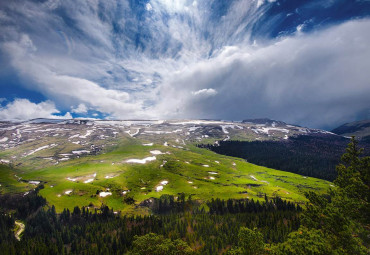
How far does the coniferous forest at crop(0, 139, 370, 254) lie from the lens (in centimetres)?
2692

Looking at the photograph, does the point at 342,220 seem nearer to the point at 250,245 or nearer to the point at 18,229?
the point at 250,245

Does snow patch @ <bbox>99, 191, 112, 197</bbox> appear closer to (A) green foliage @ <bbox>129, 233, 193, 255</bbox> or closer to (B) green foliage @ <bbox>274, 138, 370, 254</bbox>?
(A) green foliage @ <bbox>129, 233, 193, 255</bbox>

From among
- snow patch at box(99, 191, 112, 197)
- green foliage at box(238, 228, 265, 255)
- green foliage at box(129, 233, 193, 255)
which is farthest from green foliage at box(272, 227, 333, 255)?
snow patch at box(99, 191, 112, 197)

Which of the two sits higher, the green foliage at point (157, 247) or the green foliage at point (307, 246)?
the green foliage at point (307, 246)

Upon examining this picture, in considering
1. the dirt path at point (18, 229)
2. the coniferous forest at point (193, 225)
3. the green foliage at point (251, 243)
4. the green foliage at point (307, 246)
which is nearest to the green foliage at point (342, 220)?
the green foliage at point (307, 246)

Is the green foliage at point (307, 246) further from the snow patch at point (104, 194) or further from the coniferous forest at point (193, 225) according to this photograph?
the snow patch at point (104, 194)

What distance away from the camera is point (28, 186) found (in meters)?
192

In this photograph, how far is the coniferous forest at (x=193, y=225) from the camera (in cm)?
2692

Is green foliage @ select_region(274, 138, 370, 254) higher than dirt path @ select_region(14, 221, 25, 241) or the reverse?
higher

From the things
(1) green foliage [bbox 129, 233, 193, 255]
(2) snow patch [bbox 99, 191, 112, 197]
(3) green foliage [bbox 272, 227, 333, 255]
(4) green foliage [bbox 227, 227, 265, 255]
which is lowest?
(2) snow patch [bbox 99, 191, 112, 197]

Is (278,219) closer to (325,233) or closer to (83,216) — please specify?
(325,233)

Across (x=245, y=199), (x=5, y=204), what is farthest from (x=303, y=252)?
(x=5, y=204)

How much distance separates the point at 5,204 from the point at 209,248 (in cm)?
17762

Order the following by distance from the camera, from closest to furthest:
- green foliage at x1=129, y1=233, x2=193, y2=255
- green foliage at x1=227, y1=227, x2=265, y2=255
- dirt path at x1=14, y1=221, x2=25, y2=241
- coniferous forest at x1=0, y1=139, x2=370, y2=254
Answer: coniferous forest at x1=0, y1=139, x2=370, y2=254
green foliage at x1=227, y1=227, x2=265, y2=255
green foliage at x1=129, y1=233, x2=193, y2=255
dirt path at x1=14, y1=221, x2=25, y2=241
